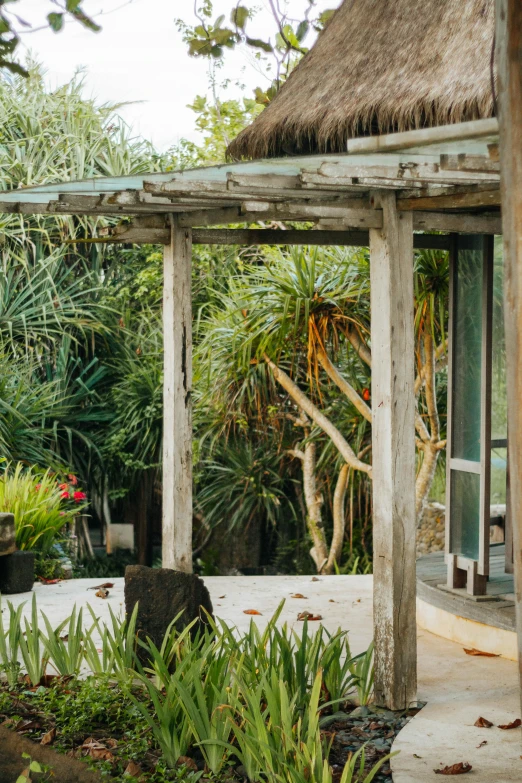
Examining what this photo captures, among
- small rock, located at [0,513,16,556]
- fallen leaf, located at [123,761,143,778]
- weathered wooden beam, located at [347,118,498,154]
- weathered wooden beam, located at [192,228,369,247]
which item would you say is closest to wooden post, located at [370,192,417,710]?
weathered wooden beam, located at [192,228,369,247]

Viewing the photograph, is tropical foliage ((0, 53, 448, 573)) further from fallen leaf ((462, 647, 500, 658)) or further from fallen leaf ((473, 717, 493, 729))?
fallen leaf ((473, 717, 493, 729))

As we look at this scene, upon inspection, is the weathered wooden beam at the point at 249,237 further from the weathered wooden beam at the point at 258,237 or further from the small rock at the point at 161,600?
the small rock at the point at 161,600

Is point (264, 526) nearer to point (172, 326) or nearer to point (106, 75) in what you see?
point (172, 326)

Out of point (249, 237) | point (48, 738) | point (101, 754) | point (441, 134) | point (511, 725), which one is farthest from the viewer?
point (249, 237)

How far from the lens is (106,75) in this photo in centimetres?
4034

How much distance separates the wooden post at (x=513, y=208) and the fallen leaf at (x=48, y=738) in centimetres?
242

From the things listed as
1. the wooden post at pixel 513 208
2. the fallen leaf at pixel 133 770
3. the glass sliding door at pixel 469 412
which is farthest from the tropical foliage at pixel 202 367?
the wooden post at pixel 513 208

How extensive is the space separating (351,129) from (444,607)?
2.82 metres

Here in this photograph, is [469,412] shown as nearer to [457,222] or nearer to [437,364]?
[457,222]

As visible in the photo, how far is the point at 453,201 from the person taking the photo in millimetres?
4109

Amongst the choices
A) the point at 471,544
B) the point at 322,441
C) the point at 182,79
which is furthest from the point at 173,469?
the point at 182,79

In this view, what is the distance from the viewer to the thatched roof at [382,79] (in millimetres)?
4488

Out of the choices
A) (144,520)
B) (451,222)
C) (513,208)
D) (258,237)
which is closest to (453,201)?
(451,222)

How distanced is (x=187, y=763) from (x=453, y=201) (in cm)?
261
